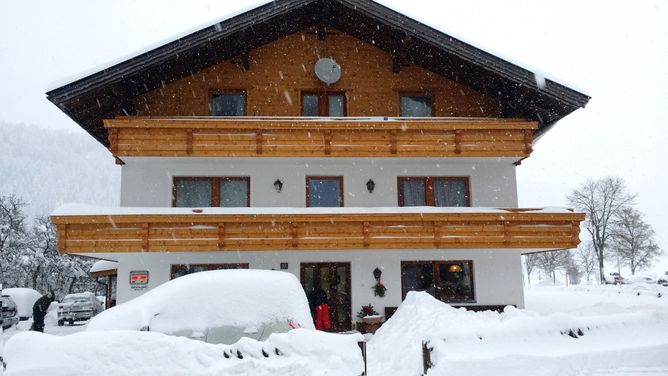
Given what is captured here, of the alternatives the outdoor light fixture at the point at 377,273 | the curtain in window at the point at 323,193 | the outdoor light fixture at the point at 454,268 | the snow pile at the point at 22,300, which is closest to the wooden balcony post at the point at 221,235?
the curtain in window at the point at 323,193

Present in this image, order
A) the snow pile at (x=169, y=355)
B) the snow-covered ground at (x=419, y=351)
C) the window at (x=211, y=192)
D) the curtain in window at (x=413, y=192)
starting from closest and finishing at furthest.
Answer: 1. the snow pile at (x=169, y=355)
2. the snow-covered ground at (x=419, y=351)
3. the window at (x=211, y=192)
4. the curtain in window at (x=413, y=192)

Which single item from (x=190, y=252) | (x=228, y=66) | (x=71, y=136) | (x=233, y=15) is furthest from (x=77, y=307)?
(x=71, y=136)

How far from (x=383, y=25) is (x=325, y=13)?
6.19 feet

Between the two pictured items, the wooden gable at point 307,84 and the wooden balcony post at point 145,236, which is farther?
the wooden gable at point 307,84

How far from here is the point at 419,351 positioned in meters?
8.45

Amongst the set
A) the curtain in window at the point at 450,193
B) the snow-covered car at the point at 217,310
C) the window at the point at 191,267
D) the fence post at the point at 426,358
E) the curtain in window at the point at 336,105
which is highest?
the curtain in window at the point at 336,105

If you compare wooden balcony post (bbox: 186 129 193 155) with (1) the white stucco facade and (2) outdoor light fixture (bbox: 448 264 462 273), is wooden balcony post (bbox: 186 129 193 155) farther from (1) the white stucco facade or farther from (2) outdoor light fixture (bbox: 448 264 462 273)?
(2) outdoor light fixture (bbox: 448 264 462 273)

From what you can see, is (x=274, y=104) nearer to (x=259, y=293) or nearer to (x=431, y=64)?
(x=431, y=64)

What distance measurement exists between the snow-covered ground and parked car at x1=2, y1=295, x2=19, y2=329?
17.9m

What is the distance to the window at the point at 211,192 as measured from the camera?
15828 millimetres

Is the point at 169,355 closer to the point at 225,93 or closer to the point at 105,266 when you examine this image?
the point at 225,93

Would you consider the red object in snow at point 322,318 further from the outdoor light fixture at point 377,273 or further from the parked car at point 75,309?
the parked car at point 75,309

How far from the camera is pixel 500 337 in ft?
23.6

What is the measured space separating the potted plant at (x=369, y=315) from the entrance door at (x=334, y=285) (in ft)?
1.79
